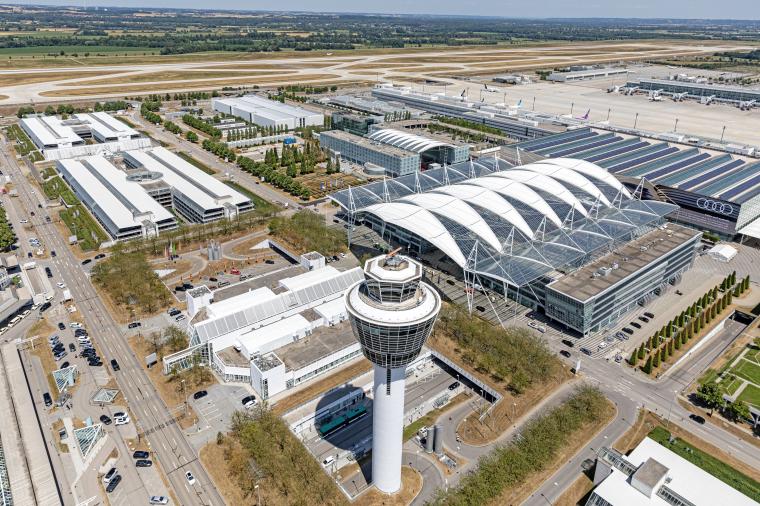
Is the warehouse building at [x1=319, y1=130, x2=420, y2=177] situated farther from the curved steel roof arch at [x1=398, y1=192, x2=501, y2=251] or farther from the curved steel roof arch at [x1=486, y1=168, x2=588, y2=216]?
the curved steel roof arch at [x1=398, y1=192, x2=501, y2=251]

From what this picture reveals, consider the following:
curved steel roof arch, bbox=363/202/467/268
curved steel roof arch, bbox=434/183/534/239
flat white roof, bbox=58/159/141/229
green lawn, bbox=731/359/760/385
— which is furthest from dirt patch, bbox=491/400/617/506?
flat white roof, bbox=58/159/141/229

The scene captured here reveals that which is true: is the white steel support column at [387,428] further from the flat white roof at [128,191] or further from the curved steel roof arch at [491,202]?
the flat white roof at [128,191]

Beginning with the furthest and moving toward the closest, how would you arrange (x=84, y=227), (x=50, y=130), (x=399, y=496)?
(x=50, y=130) → (x=84, y=227) → (x=399, y=496)

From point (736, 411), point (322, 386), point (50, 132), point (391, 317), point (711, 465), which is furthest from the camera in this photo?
point (50, 132)

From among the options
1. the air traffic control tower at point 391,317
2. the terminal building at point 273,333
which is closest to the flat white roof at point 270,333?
the terminal building at point 273,333

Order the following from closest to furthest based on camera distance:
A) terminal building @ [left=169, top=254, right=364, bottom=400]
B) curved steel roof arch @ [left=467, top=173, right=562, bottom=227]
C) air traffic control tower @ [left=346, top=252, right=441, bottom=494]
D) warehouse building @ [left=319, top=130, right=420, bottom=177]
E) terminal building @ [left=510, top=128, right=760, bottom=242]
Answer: air traffic control tower @ [left=346, top=252, right=441, bottom=494], terminal building @ [left=169, top=254, right=364, bottom=400], curved steel roof arch @ [left=467, top=173, right=562, bottom=227], terminal building @ [left=510, top=128, right=760, bottom=242], warehouse building @ [left=319, top=130, right=420, bottom=177]

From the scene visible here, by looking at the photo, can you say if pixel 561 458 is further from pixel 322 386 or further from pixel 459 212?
pixel 459 212

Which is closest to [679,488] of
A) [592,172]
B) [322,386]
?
[322,386]
